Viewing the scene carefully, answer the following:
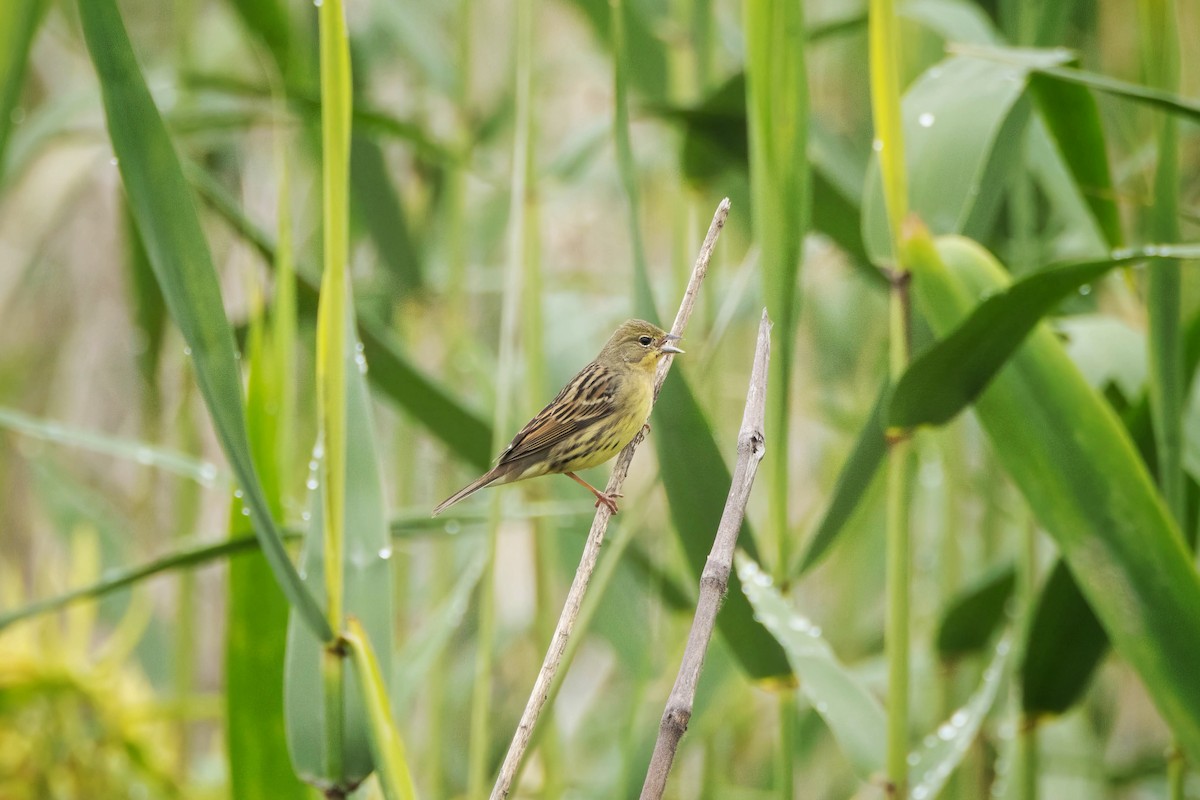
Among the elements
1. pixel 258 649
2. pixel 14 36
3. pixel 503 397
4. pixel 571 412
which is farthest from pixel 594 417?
pixel 14 36

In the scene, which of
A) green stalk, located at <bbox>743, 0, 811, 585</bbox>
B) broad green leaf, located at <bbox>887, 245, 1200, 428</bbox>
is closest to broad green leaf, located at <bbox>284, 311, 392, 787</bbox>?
green stalk, located at <bbox>743, 0, 811, 585</bbox>

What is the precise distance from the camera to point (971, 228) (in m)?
1.75

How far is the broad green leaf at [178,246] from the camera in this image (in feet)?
3.82

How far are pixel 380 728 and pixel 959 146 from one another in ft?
3.70

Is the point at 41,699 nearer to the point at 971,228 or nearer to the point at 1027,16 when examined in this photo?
the point at 971,228

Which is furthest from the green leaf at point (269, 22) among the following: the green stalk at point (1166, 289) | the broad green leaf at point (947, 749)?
the broad green leaf at point (947, 749)

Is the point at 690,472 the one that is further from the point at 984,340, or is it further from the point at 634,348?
the point at 634,348

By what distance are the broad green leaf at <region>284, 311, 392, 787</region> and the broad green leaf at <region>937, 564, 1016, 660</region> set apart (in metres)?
1.46

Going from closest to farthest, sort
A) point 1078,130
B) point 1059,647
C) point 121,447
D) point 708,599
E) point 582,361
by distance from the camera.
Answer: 1. point 708,599
2. point 1078,130
3. point 1059,647
4. point 121,447
5. point 582,361

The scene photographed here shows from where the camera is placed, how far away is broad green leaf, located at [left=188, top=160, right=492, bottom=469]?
2012 mm

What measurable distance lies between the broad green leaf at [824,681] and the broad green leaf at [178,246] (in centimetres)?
65

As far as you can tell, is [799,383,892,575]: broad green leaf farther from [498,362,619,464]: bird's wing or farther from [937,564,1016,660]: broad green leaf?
[937,564,1016,660]: broad green leaf

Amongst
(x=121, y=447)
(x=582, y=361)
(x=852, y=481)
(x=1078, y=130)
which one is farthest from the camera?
(x=582, y=361)

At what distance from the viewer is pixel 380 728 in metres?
1.20
